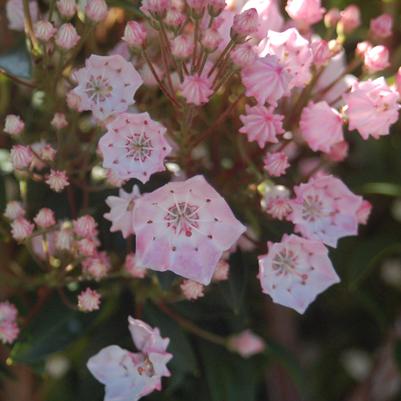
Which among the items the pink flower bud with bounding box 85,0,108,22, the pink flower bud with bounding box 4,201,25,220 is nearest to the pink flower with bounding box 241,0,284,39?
the pink flower bud with bounding box 85,0,108,22

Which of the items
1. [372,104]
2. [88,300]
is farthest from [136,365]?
[372,104]

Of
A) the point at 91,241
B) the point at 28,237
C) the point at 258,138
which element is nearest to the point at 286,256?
the point at 258,138

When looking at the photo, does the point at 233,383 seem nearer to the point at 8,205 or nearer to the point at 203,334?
the point at 203,334

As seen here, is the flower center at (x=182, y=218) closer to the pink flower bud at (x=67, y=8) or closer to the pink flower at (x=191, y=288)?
the pink flower at (x=191, y=288)

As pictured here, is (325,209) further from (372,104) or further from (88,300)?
(88,300)

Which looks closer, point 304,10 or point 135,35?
point 135,35

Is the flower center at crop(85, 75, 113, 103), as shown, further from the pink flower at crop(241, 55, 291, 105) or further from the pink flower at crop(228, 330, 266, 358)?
the pink flower at crop(228, 330, 266, 358)
